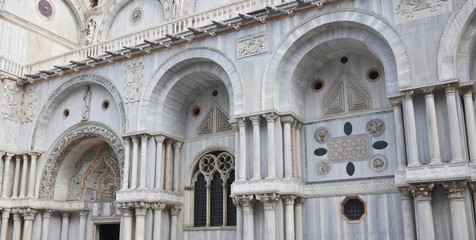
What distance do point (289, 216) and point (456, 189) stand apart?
454cm

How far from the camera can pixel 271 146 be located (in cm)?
1412

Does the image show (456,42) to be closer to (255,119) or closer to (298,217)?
(255,119)

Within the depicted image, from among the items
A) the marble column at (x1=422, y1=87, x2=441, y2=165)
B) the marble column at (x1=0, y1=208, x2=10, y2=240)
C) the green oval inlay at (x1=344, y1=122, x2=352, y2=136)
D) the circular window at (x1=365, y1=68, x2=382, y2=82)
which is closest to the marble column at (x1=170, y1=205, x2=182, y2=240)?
the green oval inlay at (x1=344, y1=122, x2=352, y2=136)

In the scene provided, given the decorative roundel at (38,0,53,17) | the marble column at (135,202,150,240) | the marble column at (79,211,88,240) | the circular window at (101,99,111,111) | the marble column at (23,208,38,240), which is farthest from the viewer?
the decorative roundel at (38,0,53,17)

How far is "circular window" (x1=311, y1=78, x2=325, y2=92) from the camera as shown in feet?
51.1

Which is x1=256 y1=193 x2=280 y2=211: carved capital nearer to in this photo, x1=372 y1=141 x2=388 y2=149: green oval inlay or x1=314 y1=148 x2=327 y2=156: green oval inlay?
x1=314 y1=148 x2=327 y2=156: green oval inlay

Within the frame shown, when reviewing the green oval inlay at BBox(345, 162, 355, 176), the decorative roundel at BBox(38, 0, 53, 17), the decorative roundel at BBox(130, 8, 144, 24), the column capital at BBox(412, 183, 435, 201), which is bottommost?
the column capital at BBox(412, 183, 435, 201)

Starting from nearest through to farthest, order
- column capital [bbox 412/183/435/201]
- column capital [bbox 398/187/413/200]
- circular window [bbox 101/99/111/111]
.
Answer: column capital [bbox 412/183/435/201] → column capital [bbox 398/187/413/200] → circular window [bbox 101/99/111/111]

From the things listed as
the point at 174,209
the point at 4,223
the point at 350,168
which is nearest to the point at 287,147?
the point at 350,168

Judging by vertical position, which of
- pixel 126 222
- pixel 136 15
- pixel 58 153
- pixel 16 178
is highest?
pixel 136 15

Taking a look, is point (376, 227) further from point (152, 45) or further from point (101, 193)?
point (101, 193)

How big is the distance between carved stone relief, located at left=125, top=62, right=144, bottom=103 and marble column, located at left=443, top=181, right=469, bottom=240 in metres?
10.7

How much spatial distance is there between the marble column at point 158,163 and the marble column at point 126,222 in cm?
118

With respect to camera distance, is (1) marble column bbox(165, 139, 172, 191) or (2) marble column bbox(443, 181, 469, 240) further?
(1) marble column bbox(165, 139, 172, 191)
